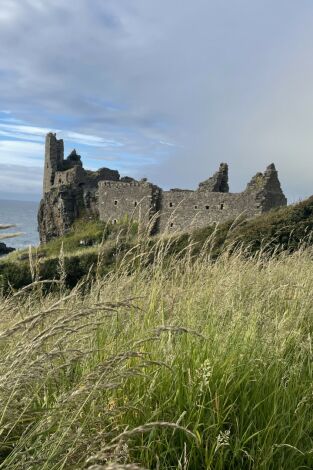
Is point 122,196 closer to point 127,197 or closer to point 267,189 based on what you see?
point 127,197

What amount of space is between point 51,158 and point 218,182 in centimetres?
1861

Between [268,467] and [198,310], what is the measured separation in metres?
1.70

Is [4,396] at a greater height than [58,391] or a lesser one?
greater

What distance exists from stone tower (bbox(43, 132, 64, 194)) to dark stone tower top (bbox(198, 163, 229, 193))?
17448 millimetres

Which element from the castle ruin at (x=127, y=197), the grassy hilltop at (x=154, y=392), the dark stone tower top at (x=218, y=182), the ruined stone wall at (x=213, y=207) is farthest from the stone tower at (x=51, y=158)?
the grassy hilltop at (x=154, y=392)

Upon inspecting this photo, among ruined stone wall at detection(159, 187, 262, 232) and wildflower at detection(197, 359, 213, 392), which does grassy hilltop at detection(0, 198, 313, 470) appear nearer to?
wildflower at detection(197, 359, 213, 392)

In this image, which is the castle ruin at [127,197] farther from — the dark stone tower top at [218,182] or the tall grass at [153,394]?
the tall grass at [153,394]

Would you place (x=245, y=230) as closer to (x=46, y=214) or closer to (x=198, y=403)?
(x=198, y=403)

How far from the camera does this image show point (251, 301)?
14.3ft

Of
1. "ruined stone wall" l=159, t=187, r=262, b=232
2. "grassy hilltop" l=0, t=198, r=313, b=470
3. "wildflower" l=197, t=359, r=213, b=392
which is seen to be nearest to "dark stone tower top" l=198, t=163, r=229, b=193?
"ruined stone wall" l=159, t=187, r=262, b=232

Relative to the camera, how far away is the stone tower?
43.7 meters

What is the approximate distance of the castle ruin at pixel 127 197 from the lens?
28.6 meters

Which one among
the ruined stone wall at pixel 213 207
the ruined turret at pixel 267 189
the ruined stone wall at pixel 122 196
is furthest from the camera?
the ruined stone wall at pixel 122 196

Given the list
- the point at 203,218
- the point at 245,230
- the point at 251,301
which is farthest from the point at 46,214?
the point at 251,301
